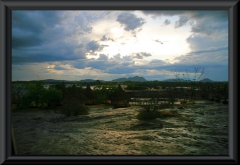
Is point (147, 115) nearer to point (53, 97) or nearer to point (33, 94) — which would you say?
point (53, 97)

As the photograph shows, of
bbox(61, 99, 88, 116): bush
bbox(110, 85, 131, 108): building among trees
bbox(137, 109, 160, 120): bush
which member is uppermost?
bbox(110, 85, 131, 108): building among trees

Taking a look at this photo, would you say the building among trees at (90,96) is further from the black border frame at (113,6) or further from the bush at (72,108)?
the black border frame at (113,6)

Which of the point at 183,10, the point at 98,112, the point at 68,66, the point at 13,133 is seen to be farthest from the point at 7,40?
the point at 183,10

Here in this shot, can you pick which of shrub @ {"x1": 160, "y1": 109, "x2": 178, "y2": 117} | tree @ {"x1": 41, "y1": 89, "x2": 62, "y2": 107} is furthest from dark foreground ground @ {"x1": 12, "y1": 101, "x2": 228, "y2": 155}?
tree @ {"x1": 41, "y1": 89, "x2": 62, "y2": 107}

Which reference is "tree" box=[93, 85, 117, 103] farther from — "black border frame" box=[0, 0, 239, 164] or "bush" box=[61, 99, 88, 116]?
"black border frame" box=[0, 0, 239, 164]

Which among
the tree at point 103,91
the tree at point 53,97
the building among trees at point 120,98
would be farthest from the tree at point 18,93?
→ the building among trees at point 120,98

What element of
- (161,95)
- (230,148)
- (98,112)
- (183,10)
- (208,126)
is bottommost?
(230,148)
